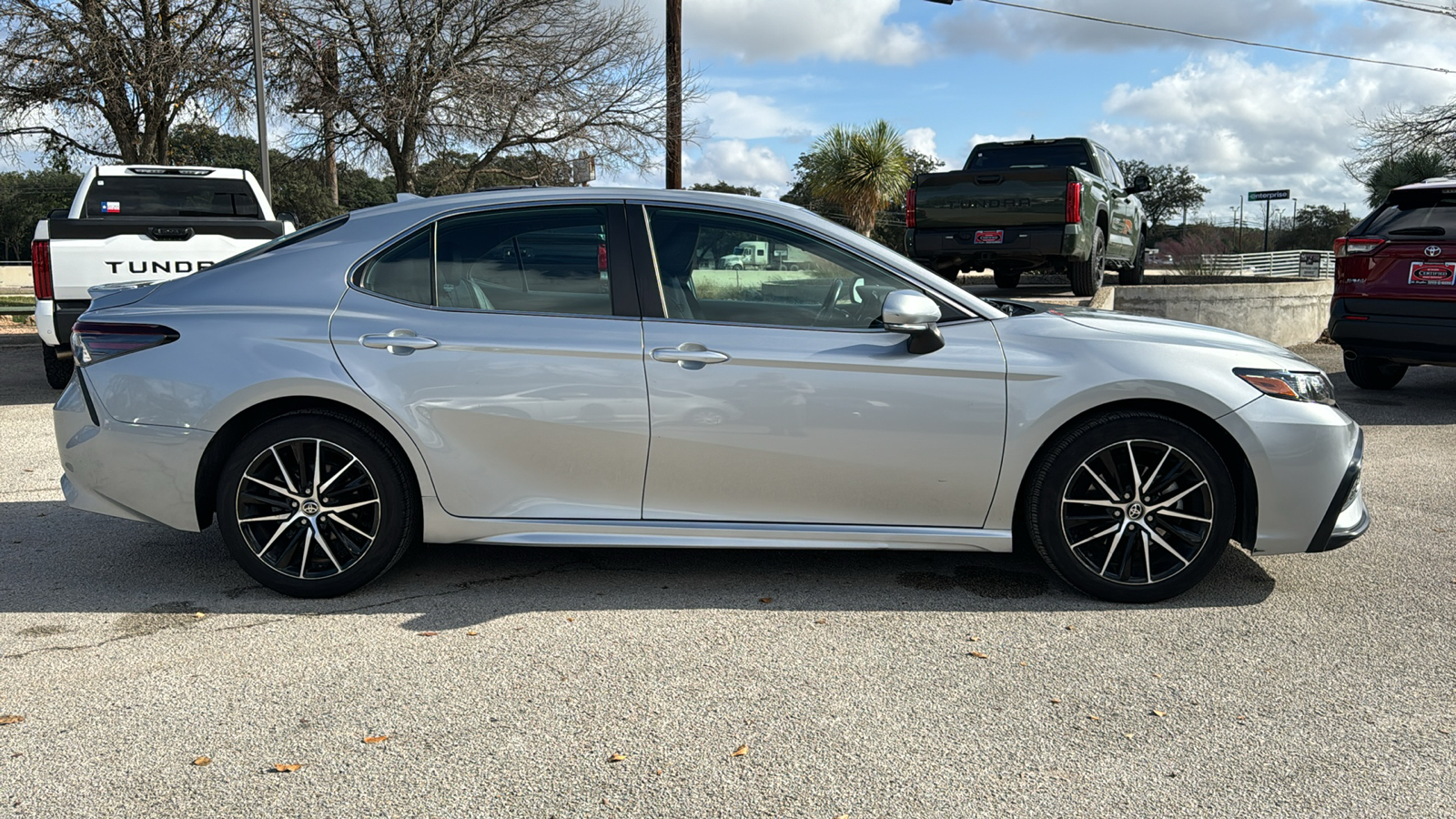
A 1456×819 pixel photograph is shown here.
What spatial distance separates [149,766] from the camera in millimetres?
2963

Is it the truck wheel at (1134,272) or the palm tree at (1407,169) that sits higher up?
the palm tree at (1407,169)

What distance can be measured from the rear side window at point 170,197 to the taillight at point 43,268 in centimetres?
159

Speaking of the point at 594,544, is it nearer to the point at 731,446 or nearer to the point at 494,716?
the point at 731,446

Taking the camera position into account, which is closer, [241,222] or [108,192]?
[241,222]

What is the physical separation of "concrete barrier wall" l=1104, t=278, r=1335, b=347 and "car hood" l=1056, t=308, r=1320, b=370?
8621 mm

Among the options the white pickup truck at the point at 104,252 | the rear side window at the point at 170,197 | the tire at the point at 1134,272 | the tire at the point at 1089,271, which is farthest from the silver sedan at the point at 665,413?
the tire at the point at 1134,272

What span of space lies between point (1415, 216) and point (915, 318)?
682cm

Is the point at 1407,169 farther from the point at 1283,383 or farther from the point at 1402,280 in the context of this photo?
the point at 1283,383

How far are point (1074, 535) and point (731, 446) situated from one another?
4.48 ft

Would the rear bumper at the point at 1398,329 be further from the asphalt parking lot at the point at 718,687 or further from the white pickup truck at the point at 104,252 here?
the white pickup truck at the point at 104,252

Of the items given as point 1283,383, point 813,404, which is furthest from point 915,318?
point 1283,383

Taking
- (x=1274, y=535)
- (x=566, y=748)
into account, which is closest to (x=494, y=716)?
(x=566, y=748)

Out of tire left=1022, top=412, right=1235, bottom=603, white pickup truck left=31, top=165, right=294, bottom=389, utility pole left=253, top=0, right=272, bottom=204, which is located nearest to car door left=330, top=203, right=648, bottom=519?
tire left=1022, top=412, right=1235, bottom=603

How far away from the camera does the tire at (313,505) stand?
4.22m
